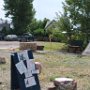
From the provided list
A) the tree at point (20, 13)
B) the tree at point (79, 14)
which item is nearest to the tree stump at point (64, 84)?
the tree at point (79, 14)

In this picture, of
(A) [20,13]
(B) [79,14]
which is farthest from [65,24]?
(A) [20,13]

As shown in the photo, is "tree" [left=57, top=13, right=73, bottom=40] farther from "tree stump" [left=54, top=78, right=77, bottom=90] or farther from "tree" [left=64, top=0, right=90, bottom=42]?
"tree stump" [left=54, top=78, right=77, bottom=90]

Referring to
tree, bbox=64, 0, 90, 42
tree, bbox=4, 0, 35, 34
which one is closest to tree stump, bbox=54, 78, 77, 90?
tree, bbox=64, 0, 90, 42

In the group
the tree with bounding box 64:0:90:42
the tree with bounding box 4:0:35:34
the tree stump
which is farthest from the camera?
the tree with bounding box 4:0:35:34

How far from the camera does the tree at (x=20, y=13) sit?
83125 mm

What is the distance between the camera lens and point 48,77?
13516 millimetres

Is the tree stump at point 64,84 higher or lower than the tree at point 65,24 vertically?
lower

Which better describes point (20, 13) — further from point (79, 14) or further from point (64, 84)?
point (64, 84)

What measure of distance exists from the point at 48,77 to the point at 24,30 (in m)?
70.7

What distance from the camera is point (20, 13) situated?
83312 millimetres

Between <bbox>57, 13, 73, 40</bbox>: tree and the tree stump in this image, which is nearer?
the tree stump

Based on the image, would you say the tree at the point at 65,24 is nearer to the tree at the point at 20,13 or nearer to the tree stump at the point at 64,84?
the tree stump at the point at 64,84

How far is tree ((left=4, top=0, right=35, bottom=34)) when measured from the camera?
8312 cm

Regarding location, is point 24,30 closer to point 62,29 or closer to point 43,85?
point 62,29
